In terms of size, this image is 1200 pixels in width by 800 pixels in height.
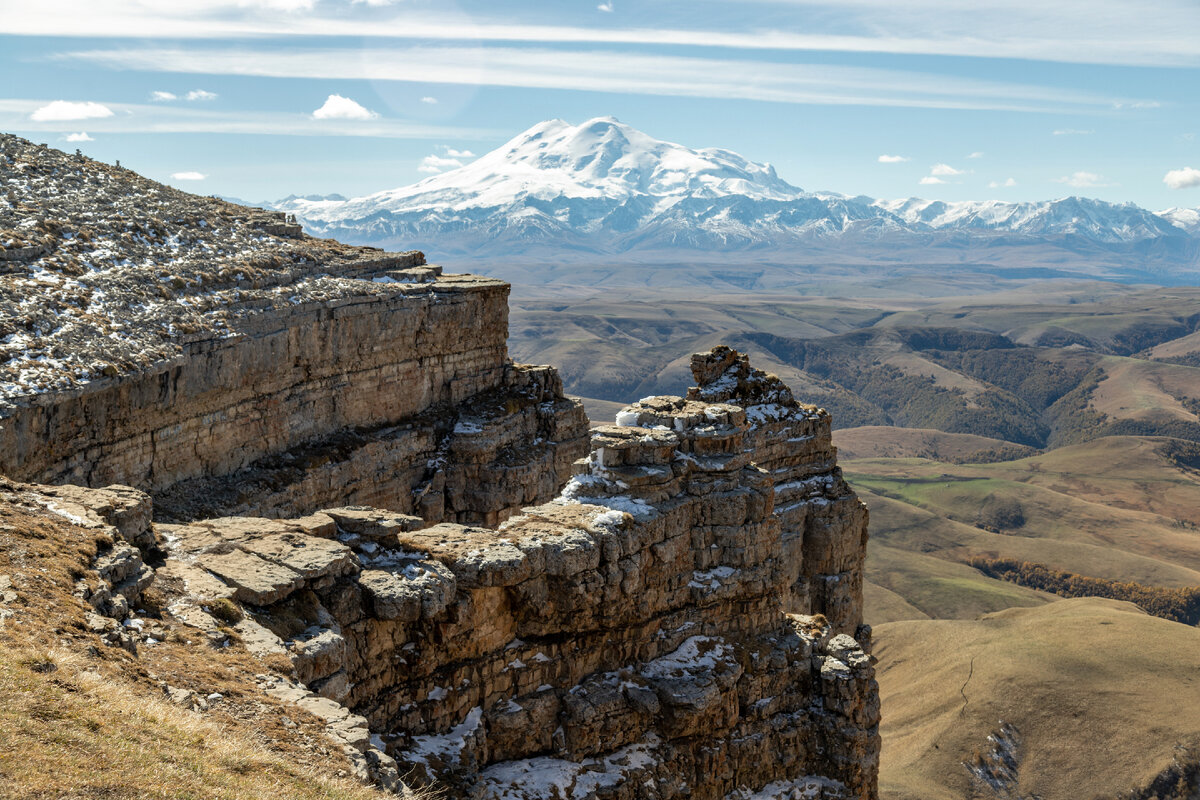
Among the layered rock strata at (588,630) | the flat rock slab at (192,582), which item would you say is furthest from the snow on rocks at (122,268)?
the layered rock strata at (588,630)

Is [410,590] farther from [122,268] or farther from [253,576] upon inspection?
[122,268]

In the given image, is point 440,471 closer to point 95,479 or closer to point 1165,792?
point 95,479

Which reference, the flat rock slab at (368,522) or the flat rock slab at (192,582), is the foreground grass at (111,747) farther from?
the flat rock slab at (368,522)

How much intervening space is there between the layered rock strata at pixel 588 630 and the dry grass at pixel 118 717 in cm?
288

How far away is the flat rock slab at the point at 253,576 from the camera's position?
83.4ft

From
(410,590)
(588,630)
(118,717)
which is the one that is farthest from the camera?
(588,630)

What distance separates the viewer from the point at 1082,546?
632ft

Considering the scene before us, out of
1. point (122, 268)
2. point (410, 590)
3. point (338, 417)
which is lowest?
point (410, 590)

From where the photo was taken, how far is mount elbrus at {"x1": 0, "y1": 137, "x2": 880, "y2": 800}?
27.2 metres

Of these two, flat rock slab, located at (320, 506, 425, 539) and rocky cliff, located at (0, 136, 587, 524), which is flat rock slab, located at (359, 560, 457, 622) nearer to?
flat rock slab, located at (320, 506, 425, 539)

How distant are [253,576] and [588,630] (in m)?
11.3

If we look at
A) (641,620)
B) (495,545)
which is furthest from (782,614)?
(495,545)

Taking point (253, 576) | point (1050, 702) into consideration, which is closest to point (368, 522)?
point (253, 576)

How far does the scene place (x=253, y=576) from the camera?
26.0 metres
